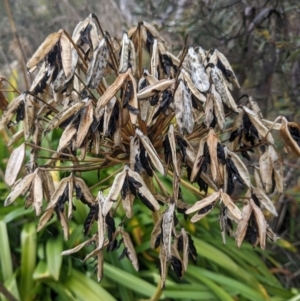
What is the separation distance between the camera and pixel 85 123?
3.45ft

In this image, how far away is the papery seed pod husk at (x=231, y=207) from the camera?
1.07 meters

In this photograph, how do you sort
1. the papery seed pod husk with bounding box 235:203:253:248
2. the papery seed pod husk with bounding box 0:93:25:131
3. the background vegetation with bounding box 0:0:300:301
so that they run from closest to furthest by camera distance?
1. the papery seed pod husk with bounding box 235:203:253:248
2. the papery seed pod husk with bounding box 0:93:25:131
3. the background vegetation with bounding box 0:0:300:301

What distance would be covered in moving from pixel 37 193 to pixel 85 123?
243 millimetres

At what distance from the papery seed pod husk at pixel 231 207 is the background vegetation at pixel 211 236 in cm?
89

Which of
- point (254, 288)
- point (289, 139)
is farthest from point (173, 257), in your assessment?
point (254, 288)

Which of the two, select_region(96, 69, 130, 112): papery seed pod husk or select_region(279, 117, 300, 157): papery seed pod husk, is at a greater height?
select_region(96, 69, 130, 112): papery seed pod husk

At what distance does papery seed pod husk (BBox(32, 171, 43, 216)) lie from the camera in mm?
1146

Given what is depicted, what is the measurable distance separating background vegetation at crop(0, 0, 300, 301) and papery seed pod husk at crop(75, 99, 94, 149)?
0.81 m

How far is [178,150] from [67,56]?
0.36 meters

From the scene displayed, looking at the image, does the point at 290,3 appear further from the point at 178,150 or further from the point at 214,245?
the point at 178,150

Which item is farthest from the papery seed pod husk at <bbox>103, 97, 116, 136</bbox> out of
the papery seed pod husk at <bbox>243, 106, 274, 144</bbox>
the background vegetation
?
the background vegetation

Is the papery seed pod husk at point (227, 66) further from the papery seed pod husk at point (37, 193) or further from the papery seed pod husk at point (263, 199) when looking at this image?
the papery seed pod husk at point (37, 193)

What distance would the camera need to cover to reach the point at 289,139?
3.61 feet

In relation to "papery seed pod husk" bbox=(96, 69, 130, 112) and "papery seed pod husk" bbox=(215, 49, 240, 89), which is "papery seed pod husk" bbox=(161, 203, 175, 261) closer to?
"papery seed pod husk" bbox=(96, 69, 130, 112)
